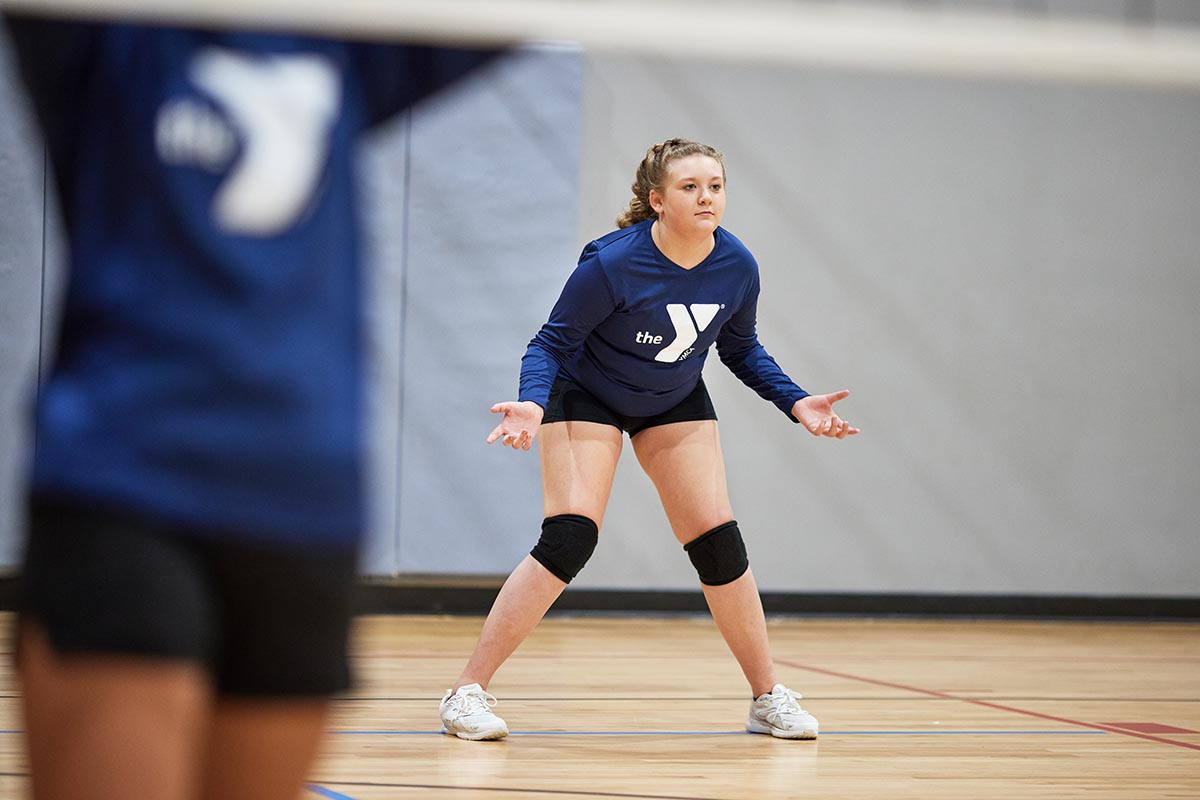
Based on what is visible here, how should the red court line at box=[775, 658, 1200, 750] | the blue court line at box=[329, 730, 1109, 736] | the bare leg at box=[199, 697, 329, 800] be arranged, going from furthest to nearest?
the red court line at box=[775, 658, 1200, 750]
the blue court line at box=[329, 730, 1109, 736]
the bare leg at box=[199, 697, 329, 800]

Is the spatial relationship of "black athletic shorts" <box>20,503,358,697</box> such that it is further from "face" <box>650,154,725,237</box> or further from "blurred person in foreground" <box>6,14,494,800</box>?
"face" <box>650,154,725,237</box>

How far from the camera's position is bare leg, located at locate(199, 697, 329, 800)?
1.02 m

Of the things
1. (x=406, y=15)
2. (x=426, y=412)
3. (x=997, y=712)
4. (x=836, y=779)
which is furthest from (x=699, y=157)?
(x=426, y=412)

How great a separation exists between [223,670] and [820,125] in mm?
6156

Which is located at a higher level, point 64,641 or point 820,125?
point 820,125

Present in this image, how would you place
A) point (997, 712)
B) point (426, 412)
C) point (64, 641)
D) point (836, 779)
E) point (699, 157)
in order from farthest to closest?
1. point (426, 412)
2. point (997, 712)
3. point (699, 157)
4. point (836, 779)
5. point (64, 641)

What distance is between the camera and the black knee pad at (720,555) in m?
3.40

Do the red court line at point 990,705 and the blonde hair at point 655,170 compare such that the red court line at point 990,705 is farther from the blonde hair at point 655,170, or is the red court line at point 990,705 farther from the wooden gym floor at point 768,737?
the blonde hair at point 655,170

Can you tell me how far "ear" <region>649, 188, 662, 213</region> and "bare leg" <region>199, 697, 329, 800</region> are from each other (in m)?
2.55

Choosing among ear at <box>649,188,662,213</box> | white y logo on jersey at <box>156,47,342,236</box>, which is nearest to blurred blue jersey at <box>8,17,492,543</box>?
white y logo on jersey at <box>156,47,342,236</box>

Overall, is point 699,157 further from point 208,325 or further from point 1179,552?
point 1179,552

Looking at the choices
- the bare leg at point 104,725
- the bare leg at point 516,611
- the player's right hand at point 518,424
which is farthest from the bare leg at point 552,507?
the bare leg at point 104,725

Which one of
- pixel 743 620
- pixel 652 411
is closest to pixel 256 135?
pixel 652 411

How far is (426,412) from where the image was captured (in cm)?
643
